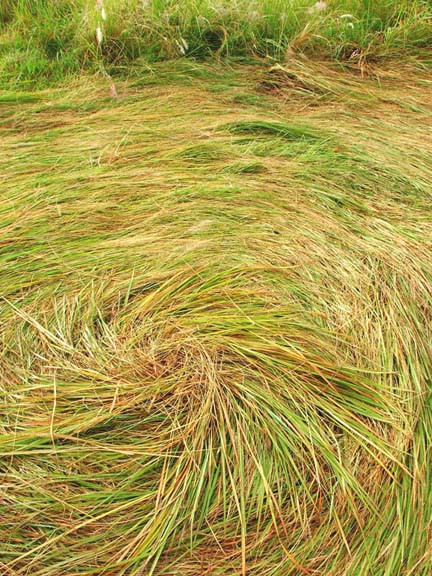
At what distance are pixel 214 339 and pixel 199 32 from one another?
168 centimetres

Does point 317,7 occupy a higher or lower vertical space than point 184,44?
higher

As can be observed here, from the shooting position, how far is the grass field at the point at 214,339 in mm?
1243

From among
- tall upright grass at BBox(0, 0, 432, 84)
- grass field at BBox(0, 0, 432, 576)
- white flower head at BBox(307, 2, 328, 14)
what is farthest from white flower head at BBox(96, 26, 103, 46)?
white flower head at BBox(307, 2, 328, 14)

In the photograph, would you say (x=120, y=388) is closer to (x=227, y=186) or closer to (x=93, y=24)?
(x=227, y=186)

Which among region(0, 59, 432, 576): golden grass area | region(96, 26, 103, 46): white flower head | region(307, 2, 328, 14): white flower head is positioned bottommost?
region(0, 59, 432, 576): golden grass area

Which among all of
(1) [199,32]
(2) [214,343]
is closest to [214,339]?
(2) [214,343]

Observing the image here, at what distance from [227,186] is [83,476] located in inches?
41.4

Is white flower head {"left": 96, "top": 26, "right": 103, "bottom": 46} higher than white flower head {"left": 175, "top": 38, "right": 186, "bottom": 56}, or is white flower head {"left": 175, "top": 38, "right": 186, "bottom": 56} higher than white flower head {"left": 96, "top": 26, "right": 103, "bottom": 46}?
white flower head {"left": 96, "top": 26, "right": 103, "bottom": 46}

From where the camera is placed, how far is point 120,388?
142 centimetres

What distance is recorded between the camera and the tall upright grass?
2.62 m

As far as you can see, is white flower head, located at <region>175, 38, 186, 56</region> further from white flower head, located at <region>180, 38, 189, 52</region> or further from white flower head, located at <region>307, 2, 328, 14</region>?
white flower head, located at <region>307, 2, 328, 14</region>

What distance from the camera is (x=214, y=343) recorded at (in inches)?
59.1

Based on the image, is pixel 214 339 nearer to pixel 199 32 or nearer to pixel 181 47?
pixel 181 47

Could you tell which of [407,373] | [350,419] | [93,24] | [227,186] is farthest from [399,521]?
[93,24]
